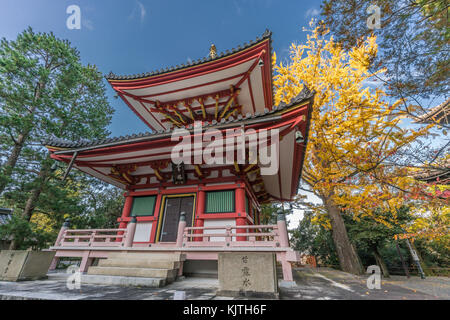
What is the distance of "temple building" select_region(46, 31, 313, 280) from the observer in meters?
5.18

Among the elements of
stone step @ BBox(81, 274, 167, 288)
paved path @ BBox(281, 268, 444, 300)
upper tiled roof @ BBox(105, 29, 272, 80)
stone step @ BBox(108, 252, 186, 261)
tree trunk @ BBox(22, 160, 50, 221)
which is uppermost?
upper tiled roof @ BBox(105, 29, 272, 80)

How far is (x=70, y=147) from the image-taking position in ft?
20.7

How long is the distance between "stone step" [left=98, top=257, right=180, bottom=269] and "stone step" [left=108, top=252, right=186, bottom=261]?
157mm

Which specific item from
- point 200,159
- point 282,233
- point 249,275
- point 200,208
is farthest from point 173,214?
point 249,275

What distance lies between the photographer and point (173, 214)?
737cm

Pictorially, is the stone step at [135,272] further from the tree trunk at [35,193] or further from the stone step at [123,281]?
the tree trunk at [35,193]

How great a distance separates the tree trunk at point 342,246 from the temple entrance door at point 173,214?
717cm

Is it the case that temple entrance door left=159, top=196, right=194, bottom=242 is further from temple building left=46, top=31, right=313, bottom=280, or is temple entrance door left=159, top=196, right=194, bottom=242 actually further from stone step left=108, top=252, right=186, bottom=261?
stone step left=108, top=252, right=186, bottom=261

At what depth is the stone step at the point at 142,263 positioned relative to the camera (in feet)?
16.8

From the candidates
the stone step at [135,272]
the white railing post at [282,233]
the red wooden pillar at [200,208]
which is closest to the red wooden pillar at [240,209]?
the red wooden pillar at [200,208]

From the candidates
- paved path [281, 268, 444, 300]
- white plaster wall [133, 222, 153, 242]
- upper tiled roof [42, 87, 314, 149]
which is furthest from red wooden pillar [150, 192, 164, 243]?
paved path [281, 268, 444, 300]

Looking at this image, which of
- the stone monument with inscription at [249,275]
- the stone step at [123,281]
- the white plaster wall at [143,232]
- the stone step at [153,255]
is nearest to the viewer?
the stone monument with inscription at [249,275]
